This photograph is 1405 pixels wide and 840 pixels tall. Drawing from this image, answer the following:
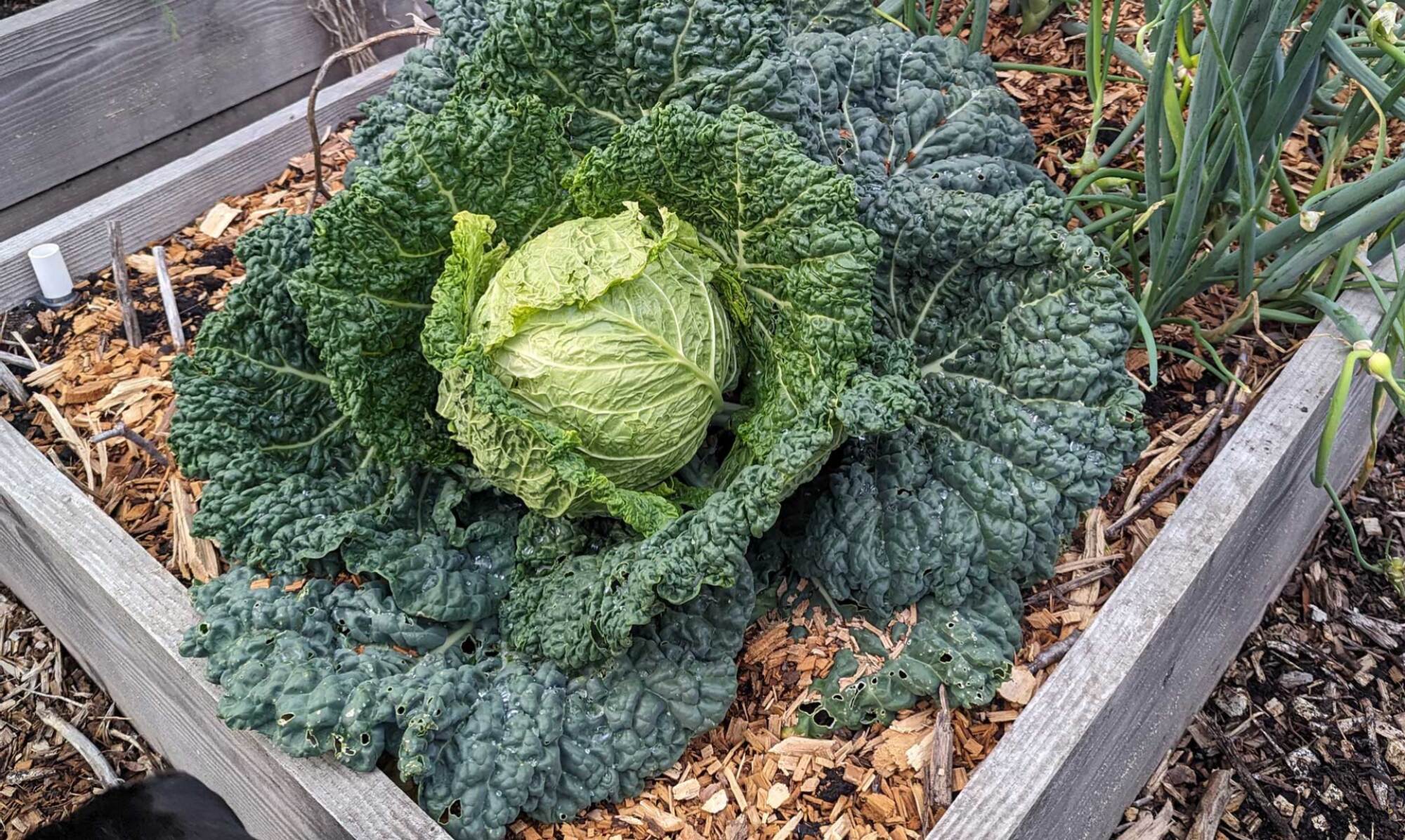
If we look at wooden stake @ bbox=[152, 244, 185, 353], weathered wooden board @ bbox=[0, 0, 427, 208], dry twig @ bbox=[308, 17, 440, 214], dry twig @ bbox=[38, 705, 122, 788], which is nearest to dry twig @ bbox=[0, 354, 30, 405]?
wooden stake @ bbox=[152, 244, 185, 353]

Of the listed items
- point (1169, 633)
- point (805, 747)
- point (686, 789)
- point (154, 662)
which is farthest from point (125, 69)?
point (1169, 633)

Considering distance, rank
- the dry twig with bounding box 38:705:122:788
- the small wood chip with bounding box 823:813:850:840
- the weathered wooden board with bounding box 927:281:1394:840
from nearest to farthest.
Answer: the weathered wooden board with bounding box 927:281:1394:840 → the small wood chip with bounding box 823:813:850:840 → the dry twig with bounding box 38:705:122:788

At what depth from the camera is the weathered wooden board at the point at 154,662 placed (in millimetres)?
2020

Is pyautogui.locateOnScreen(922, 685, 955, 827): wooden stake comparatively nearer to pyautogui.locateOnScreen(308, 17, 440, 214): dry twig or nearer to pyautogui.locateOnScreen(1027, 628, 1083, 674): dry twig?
pyautogui.locateOnScreen(1027, 628, 1083, 674): dry twig

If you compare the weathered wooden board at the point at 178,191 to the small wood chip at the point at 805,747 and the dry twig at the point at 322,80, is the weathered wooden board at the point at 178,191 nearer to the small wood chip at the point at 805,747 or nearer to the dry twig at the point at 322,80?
the dry twig at the point at 322,80

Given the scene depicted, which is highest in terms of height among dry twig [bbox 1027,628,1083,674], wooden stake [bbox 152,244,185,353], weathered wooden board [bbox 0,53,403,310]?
weathered wooden board [bbox 0,53,403,310]

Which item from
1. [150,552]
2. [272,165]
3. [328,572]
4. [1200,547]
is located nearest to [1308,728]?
[1200,547]

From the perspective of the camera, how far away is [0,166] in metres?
3.92

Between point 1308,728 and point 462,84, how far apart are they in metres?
2.77

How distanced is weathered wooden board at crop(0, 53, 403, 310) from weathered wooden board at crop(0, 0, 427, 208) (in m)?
0.48

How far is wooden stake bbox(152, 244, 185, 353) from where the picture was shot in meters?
3.22

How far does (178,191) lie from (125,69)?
0.89 meters

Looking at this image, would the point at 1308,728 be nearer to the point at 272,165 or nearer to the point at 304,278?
Answer: the point at 304,278

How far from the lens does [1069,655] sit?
2.14m
